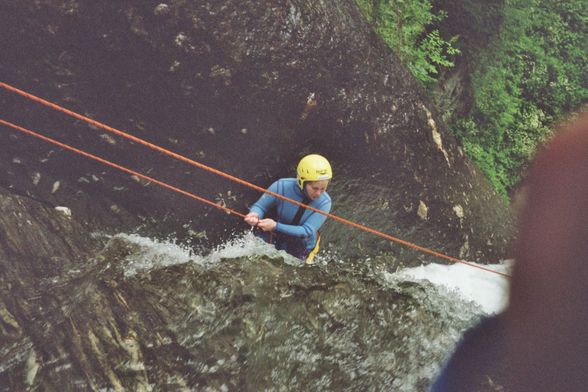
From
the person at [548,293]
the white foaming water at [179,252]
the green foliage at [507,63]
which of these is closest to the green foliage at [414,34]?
the green foliage at [507,63]

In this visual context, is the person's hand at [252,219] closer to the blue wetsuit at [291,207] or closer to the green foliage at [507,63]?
the blue wetsuit at [291,207]

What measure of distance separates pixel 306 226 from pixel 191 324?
1.14 m

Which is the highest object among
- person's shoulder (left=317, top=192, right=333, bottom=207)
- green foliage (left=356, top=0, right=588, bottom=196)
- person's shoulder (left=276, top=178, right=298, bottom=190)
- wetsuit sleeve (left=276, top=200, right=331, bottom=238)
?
green foliage (left=356, top=0, right=588, bottom=196)

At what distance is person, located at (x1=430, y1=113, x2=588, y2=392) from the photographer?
2211 mm

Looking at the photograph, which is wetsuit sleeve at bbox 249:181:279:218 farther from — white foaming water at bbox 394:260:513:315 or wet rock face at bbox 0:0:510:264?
white foaming water at bbox 394:260:513:315

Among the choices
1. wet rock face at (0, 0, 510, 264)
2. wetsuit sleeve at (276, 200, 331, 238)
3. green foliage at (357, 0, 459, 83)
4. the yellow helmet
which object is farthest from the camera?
green foliage at (357, 0, 459, 83)

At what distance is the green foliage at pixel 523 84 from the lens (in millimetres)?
6004

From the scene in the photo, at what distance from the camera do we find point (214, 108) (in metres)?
3.23

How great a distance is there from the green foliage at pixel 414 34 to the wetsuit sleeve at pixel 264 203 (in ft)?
8.43

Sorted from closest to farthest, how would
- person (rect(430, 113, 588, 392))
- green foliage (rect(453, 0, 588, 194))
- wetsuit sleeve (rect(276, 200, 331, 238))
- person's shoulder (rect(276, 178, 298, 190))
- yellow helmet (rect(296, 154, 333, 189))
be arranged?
1. person (rect(430, 113, 588, 392))
2. yellow helmet (rect(296, 154, 333, 189))
3. wetsuit sleeve (rect(276, 200, 331, 238))
4. person's shoulder (rect(276, 178, 298, 190))
5. green foliage (rect(453, 0, 588, 194))

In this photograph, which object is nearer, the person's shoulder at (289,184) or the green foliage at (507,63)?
the person's shoulder at (289,184)

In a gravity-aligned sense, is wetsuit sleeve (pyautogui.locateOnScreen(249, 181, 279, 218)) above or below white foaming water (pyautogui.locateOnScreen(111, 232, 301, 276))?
above

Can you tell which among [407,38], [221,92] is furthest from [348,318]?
[407,38]

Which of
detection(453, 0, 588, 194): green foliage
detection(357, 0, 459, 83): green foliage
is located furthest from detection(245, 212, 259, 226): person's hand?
detection(453, 0, 588, 194): green foliage
